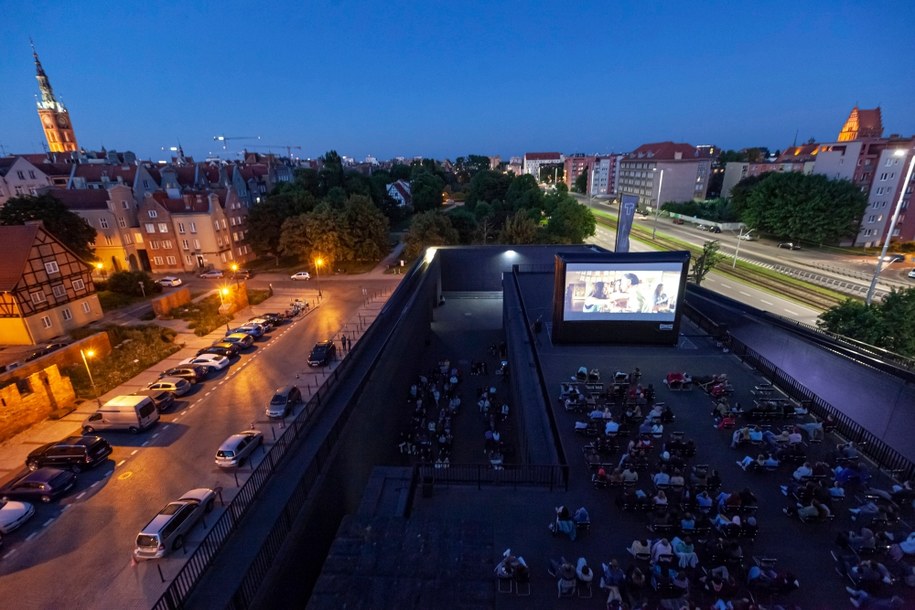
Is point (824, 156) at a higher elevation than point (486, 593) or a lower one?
higher

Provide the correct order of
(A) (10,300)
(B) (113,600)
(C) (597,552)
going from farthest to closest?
(A) (10,300) → (B) (113,600) → (C) (597,552)

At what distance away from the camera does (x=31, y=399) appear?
58.4 feet

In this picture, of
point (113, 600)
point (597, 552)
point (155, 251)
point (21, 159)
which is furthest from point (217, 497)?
point (21, 159)

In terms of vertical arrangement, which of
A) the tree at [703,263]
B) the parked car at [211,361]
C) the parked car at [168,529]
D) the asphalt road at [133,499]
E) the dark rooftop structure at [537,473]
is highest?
the dark rooftop structure at [537,473]

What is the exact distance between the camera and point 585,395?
43.8 feet

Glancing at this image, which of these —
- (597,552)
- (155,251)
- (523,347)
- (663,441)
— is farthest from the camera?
(155,251)

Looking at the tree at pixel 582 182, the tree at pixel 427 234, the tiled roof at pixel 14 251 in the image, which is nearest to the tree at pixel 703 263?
the tree at pixel 427 234

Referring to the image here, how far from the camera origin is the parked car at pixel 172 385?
19.6 m

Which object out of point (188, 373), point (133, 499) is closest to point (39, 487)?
point (133, 499)

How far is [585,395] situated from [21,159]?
69.3 meters

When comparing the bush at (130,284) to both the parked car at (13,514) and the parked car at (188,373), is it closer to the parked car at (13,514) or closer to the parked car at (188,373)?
the parked car at (188,373)

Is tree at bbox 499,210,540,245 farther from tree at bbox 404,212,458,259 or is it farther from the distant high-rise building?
the distant high-rise building

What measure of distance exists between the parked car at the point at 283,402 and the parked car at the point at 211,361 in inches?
256

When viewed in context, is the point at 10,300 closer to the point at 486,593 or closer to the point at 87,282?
the point at 87,282
